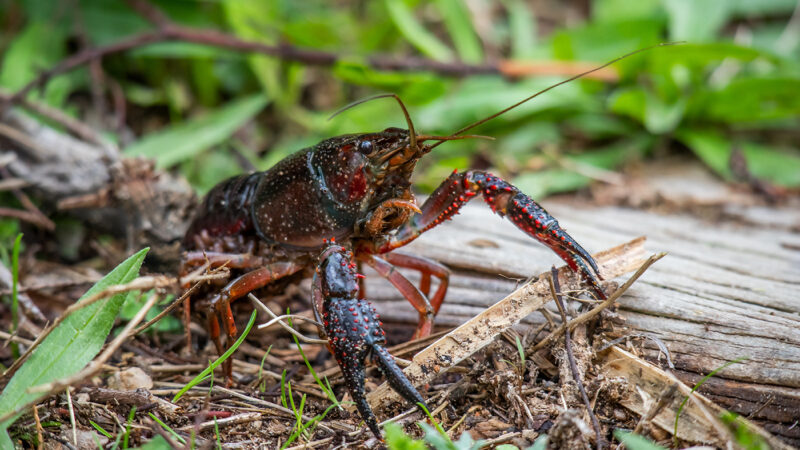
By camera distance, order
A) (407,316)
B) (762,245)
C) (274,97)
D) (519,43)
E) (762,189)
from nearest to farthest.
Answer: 1. (407,316)
2. (762,245)
3. (762,189)
4. (274,97)
5. (519,43)

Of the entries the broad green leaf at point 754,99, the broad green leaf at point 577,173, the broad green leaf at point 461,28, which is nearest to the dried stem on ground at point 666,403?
the broad green leaf at point 577,173

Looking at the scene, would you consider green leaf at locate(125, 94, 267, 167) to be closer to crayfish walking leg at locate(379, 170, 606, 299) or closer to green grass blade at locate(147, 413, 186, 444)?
crayfish walking leg at locate(379, 170, 606, 299)

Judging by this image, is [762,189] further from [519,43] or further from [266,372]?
[266,372]

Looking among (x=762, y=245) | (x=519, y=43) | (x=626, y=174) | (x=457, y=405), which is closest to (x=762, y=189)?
(x=626, y=174)

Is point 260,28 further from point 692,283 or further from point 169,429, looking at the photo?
point 692,283

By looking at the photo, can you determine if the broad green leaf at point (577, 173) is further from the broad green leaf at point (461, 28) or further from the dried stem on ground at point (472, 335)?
the dried stem on ground at point (472, 335)

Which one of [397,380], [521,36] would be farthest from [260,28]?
[397,380]
